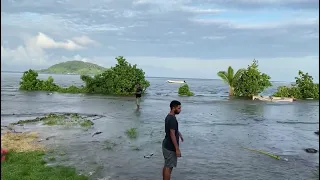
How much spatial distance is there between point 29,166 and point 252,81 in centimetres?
4088

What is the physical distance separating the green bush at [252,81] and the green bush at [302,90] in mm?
2454

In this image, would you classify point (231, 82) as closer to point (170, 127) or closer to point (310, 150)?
point (310, 150)

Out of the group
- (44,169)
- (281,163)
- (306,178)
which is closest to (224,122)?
(281,163)

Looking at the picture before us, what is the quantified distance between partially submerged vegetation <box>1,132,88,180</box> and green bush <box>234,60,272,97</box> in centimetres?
3782

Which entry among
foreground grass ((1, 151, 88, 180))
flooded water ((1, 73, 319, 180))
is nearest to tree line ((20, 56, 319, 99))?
flooded water ((1, 73, 319, 180))

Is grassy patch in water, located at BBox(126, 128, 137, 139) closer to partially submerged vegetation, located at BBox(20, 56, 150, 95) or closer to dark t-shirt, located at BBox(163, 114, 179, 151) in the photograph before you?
dark t-shirt, located at BBox(163, 114, 179, 151)

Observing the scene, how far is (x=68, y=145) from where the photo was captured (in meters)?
14.5

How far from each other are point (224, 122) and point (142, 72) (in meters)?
27.0

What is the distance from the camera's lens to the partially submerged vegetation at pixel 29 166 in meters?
9.70

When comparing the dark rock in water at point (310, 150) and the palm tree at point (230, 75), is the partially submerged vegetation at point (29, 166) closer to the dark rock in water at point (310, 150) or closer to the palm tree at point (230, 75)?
the dark rock in water at point (310, 150)

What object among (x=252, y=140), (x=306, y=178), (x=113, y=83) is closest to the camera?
(x=306, y=178)

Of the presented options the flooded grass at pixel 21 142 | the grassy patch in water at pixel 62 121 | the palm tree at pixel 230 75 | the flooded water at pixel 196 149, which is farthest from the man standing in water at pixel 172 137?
the palm tree at pixel 230 75

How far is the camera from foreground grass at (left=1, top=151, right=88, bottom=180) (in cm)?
957

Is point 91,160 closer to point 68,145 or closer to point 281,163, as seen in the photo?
point 68,145
